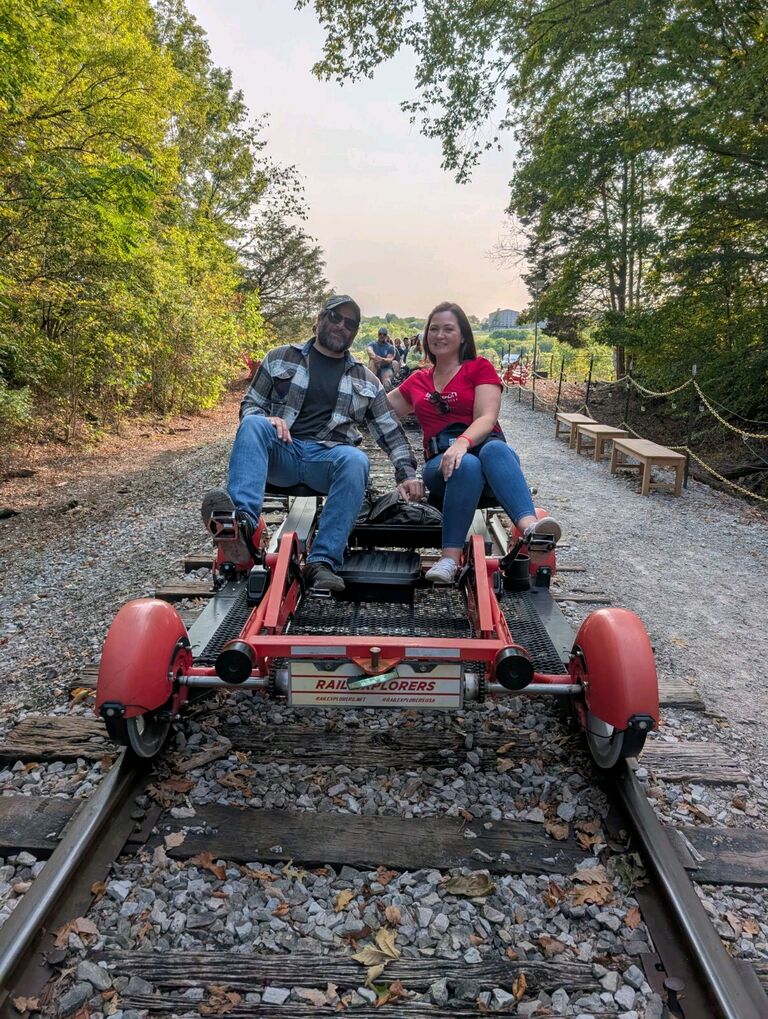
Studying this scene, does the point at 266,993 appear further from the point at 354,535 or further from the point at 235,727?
the point at 354,535

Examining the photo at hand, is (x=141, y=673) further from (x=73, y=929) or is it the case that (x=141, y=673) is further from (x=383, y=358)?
(x=383, y=358)

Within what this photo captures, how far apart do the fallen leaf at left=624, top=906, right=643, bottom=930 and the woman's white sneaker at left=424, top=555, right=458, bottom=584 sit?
59.3 inches

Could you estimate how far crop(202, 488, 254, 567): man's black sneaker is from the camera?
10.00 feet

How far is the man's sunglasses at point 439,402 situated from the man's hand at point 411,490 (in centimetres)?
50

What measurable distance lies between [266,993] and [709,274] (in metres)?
11.2

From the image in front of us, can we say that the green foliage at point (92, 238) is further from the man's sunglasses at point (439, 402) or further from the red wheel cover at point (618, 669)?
the red wheel cover at point (618, 669)

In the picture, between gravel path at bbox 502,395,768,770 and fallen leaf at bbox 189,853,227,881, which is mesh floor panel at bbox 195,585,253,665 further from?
gravel path at bbox 502,395,768,770

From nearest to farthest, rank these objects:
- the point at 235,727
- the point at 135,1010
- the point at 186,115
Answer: the point at 135,1010 < the point at 235,727 < the point at 186,115

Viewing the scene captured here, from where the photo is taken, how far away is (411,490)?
3404 mm

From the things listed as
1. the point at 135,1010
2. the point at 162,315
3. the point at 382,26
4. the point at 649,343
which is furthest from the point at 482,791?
the point at 382,26

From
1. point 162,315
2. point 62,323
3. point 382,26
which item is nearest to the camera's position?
point 62,323

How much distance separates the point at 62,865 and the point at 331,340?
2741 mm

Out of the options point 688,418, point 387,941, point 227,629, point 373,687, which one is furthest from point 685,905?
point 688,418

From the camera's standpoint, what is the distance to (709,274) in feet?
33.1
